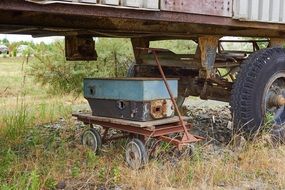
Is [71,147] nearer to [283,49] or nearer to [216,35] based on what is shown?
[216,35]

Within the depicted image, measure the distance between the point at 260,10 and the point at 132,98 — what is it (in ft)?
7.13

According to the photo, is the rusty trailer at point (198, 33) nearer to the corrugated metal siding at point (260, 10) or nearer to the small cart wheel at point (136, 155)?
the corrugated metal siding at point (260, 10)

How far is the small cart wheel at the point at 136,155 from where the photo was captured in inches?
188

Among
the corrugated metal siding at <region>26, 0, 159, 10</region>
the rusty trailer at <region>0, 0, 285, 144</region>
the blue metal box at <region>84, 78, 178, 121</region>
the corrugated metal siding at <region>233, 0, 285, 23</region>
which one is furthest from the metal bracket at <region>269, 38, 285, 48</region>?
the corrugated metal siding at <region>26, 0, 159, 10</region>

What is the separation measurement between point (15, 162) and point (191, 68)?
278 cm

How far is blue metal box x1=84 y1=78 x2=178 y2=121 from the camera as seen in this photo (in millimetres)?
4984

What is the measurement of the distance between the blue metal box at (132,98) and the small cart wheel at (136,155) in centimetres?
29

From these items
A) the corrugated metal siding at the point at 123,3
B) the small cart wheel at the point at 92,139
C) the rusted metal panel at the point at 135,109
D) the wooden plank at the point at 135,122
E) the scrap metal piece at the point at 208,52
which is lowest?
the small cart wheel at the point at 92,139

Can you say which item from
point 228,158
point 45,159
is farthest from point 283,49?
point 45,159

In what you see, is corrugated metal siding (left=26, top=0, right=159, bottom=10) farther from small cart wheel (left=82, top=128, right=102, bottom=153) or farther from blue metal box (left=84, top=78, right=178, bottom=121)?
small cart wheel (left=82, top=128, right=102, bottom=153)

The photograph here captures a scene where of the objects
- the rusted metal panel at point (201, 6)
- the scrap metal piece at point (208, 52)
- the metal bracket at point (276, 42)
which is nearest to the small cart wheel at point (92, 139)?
the scrap metal piece at point (208, 52)

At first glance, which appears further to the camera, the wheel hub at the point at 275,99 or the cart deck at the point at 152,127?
the wheel hub at the point at 275,99

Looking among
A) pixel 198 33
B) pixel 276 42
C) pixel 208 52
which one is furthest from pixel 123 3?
pixel 276 42

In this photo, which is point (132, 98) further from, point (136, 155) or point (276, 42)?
point (276, 42)
